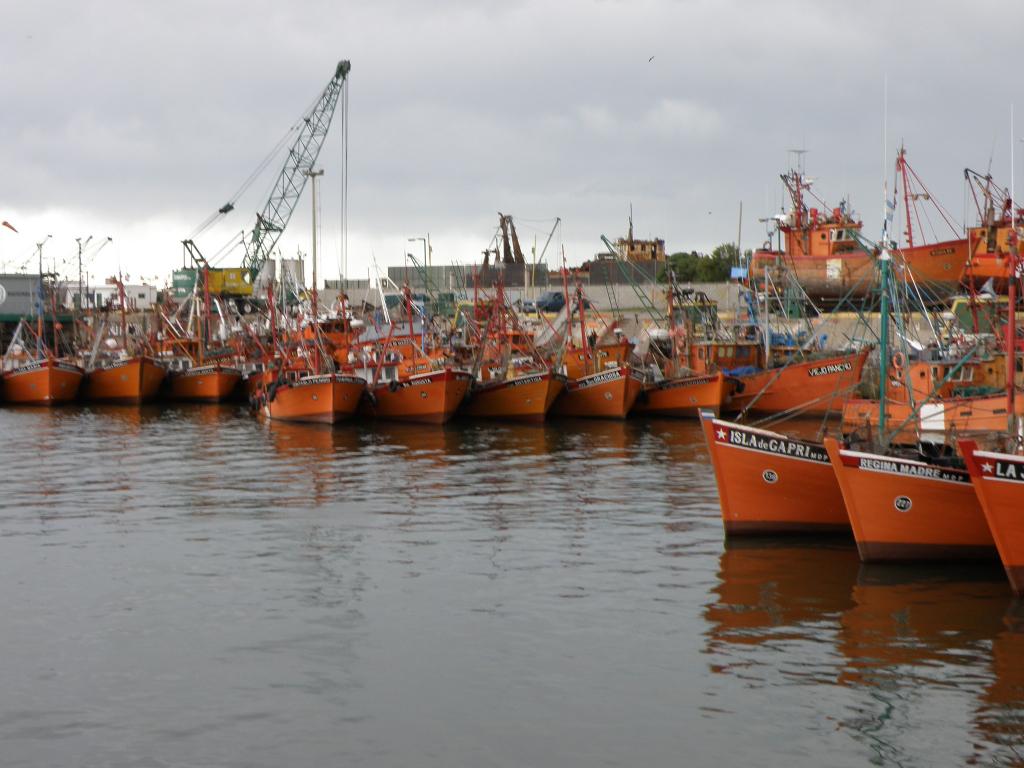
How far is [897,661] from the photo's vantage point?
60.9 feet

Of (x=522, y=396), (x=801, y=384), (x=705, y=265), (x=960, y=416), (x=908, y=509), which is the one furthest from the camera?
(x=705, y=265)

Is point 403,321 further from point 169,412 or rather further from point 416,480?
point 416,480

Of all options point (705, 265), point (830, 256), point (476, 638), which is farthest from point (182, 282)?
point (476, 638)

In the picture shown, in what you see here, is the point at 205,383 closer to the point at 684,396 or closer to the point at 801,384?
the point at 684,396

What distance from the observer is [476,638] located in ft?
64.7

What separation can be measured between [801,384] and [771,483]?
2988 cm

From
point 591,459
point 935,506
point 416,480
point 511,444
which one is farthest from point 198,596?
point 511,444

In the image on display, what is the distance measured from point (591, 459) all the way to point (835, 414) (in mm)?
18136

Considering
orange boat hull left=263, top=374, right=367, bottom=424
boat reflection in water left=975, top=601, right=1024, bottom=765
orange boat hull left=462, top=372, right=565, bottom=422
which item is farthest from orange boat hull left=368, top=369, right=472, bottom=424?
boat reflection in water left=975, top=601, right=1024, bottom=765

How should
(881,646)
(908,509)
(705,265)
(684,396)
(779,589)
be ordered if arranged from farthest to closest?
1. (705,265)
2. (684,396)
3. (908,509)
4. (779,589)
5. (881,646)

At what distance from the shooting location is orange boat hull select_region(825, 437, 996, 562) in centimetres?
2289

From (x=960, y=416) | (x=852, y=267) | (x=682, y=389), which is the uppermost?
(x=852, y=267)

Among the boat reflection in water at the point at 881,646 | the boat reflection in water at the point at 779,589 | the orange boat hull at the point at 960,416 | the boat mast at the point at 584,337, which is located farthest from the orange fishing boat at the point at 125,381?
the boat reflection in water at the point at 881,646

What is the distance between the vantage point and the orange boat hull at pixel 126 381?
7038 cm
